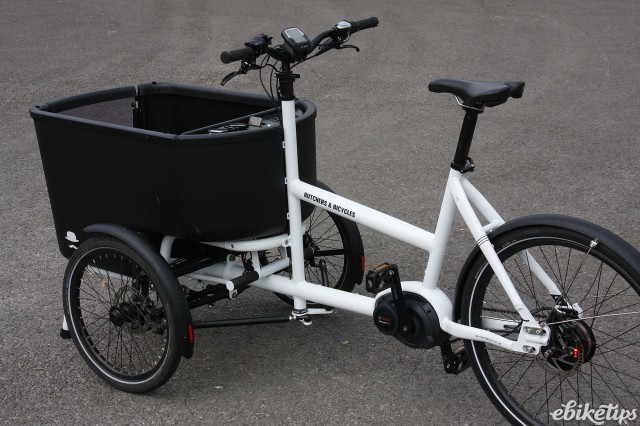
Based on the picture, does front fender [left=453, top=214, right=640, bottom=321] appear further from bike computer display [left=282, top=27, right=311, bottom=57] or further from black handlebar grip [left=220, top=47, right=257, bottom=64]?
black handlebar grip [left=220, top=47, right=257, bottom=64]

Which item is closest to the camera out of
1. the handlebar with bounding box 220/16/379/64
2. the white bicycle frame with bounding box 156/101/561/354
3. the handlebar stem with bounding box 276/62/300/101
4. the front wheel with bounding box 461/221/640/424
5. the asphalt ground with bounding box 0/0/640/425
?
the front wheel with bounding box 461/221/640/424

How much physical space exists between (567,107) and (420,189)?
2.28 m

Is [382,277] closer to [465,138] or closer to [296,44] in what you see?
[465,138]

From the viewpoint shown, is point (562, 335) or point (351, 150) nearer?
point (562, 335)

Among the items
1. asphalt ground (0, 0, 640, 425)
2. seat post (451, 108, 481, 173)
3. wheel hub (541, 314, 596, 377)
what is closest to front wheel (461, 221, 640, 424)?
wheel hub (541, 314, 596, 377)

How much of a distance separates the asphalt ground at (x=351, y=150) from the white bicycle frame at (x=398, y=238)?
37 centimetres

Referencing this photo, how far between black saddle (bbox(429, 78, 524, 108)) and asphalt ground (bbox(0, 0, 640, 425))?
1.21 metres

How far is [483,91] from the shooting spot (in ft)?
10.2

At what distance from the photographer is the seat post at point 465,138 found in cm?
319

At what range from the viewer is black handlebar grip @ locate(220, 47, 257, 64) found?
3.27 metres

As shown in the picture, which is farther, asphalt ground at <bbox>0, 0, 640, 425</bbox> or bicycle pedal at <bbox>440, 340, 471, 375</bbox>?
asphalt ground at <bbox>0, 0, 640, 425</bbox>
